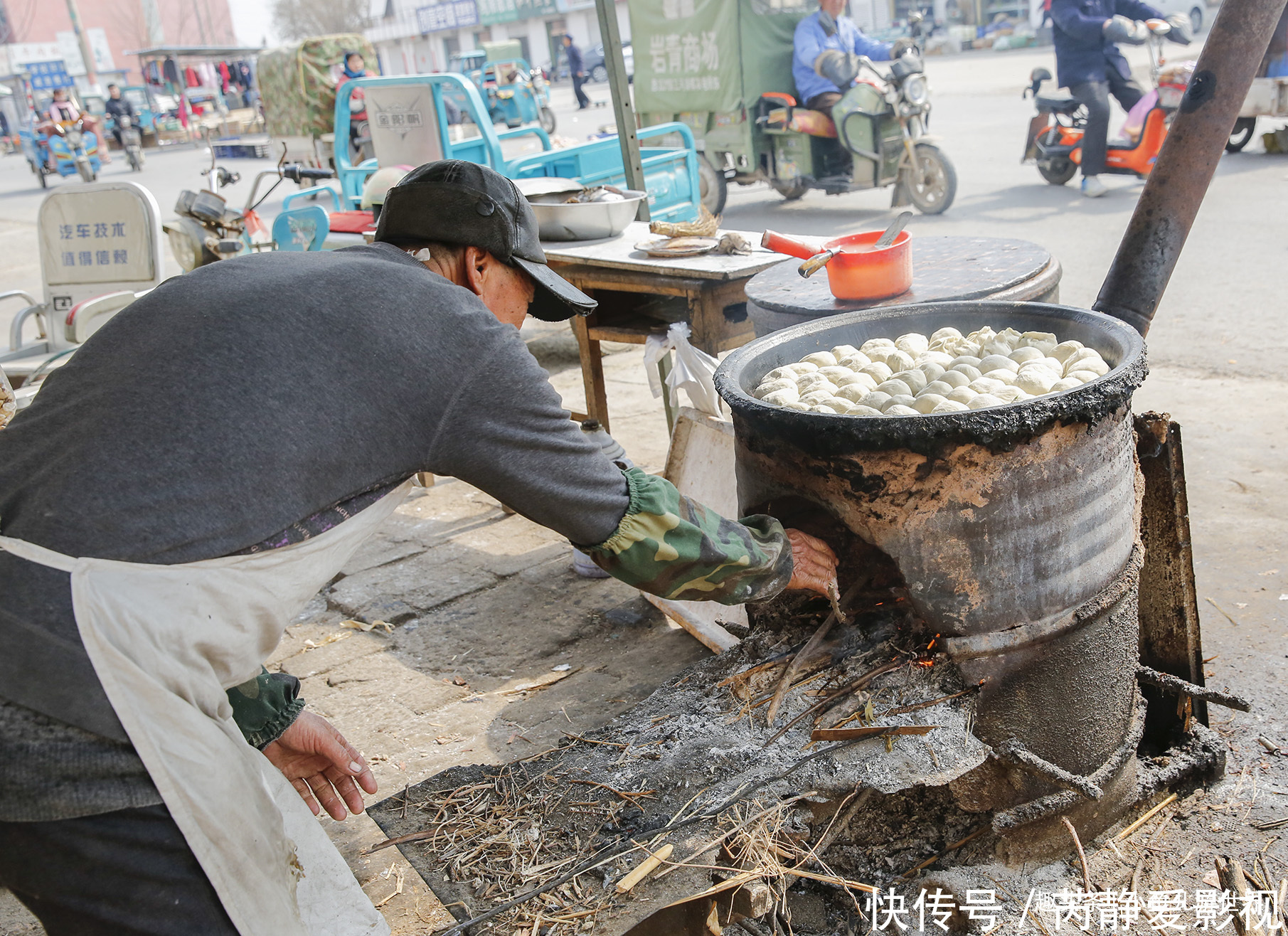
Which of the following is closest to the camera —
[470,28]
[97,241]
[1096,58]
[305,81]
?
[97,241]

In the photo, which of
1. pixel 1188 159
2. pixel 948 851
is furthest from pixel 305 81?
pixel 948 851

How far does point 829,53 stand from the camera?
9703 mm

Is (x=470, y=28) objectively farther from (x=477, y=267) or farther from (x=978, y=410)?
(x=978, y=410)

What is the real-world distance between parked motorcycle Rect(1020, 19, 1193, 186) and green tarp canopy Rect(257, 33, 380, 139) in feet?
35.5

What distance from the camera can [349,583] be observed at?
456 cm

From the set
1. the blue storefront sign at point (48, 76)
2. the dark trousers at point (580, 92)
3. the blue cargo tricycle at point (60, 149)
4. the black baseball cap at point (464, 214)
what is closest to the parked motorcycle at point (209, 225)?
the black baseball cap at point (464, 214)

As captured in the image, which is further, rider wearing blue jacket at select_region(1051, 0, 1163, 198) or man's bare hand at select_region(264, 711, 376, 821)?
rider wearing blue jacket at select_region(1051, 0, 1163, 198)

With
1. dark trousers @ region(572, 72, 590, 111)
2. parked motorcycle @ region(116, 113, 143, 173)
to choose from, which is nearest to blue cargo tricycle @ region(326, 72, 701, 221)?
parked motorcycle @ region(116, 113, 143, 173)

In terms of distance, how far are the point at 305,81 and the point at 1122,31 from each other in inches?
469

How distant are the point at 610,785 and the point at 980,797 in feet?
2.72

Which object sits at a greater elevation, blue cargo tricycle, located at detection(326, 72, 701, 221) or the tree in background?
the tree in background

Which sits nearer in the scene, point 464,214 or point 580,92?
point 464,214

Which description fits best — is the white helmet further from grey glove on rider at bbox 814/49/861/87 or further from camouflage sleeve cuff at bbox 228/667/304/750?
grey glove on rider at bbox 814/49/861/87

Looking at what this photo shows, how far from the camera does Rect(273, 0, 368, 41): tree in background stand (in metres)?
56.3
